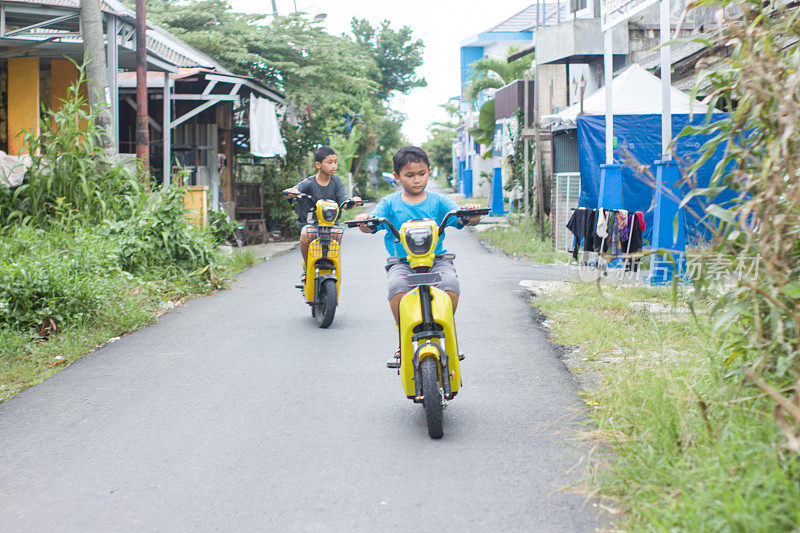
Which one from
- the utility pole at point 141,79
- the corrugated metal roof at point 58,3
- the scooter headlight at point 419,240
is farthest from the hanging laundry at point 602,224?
the corrugated metal roof at point 58,3

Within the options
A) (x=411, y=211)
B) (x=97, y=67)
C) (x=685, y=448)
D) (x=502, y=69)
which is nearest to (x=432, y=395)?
(x=411, y=211)

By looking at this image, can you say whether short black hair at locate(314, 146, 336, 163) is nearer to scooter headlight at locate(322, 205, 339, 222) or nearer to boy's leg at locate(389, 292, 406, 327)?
scooter headlight at locate(322, 205, 339, 222)

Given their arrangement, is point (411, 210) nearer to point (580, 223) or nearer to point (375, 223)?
point (375, 223)

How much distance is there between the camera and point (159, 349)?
7.52 meters

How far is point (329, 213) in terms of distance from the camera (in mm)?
8586

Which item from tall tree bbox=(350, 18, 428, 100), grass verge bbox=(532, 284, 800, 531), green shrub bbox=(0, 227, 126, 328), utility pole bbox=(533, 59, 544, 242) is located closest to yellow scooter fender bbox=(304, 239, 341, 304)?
green shrub bbox=(0, 227, 126, 328)

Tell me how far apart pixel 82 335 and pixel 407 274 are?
381 centimetres

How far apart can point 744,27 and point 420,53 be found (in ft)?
182

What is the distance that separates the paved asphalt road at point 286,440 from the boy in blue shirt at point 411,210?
0.80m

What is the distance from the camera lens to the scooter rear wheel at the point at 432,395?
471cm

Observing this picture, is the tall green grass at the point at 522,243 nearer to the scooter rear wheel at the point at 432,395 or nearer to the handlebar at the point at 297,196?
the handlebar at the point at 297,196

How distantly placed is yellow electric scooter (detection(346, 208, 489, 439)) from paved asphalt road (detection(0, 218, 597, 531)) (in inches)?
10.5

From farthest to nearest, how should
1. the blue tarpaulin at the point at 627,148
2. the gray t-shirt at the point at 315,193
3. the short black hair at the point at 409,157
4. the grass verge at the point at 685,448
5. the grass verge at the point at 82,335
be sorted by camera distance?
the blue tarpaulin at the point at 627,148, the gray t-shirt at the point at 315,193, the grass verge at the point at 82,335, the short black hair at the point at 409,157, the grass verge at the point at 685,448

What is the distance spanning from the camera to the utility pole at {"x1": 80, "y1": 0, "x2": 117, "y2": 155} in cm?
1155
